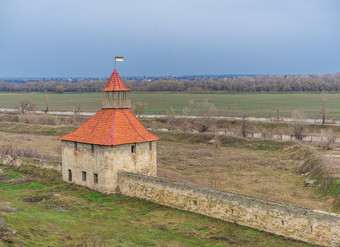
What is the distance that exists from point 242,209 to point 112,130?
11349mm

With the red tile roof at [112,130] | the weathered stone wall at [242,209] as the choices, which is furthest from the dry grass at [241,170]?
the red tile roof at [112,130]

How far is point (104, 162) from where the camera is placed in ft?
87.2

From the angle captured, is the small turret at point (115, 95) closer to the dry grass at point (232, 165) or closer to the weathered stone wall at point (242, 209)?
the weathered stone wall at point (242, 209)

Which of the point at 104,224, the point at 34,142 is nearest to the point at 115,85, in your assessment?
the point at 104,224

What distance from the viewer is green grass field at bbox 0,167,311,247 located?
18.2 metres

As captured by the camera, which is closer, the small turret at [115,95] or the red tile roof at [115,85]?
the red tile roof at [115,85]

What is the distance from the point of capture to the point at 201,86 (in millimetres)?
186625

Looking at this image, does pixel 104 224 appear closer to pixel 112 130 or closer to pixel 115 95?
pixel 112 130

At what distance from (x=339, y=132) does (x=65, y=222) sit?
53134 millimetres

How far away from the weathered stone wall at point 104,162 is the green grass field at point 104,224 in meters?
1.00

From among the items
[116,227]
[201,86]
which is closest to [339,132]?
[116,227]

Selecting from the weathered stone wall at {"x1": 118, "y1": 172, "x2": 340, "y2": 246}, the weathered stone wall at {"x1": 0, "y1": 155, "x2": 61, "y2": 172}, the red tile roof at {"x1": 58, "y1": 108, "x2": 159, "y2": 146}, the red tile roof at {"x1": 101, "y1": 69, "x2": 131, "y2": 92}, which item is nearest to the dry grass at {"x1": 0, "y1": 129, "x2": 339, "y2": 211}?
the weathered stone wall at {"x1": 118, "y1": 172, "x2": 340, "y2": 246}

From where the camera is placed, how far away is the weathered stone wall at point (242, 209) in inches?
720

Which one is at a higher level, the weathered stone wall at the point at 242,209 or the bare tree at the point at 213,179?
the weathered stone wall at the point at 242,209
